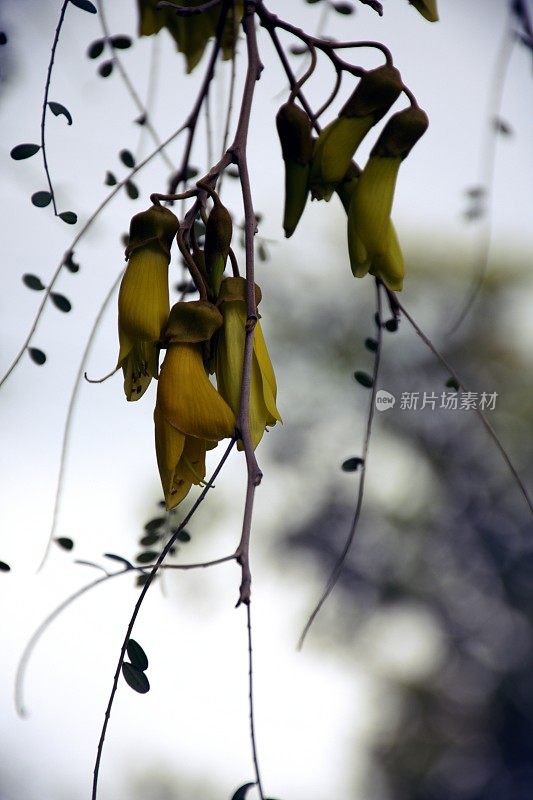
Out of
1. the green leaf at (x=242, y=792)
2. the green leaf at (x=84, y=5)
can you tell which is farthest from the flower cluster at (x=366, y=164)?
the green leaf at (x=242, y=792)

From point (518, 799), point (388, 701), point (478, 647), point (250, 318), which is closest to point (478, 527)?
point (478, 647)

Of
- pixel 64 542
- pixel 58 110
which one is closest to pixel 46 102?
pixel 58 110

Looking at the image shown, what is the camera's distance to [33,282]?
0.53 metres

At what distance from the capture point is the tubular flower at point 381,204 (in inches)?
15.2

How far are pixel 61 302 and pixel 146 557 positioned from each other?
161 millimetres

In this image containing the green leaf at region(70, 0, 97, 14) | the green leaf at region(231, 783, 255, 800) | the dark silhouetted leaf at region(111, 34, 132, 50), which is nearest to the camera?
the green leaf at region(231, 783, 255, 800)

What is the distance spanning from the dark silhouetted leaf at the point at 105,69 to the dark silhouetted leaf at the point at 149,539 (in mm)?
278

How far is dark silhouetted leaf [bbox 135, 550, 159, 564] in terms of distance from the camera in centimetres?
54

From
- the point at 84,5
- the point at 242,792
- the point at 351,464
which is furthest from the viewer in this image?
the point at 351,464

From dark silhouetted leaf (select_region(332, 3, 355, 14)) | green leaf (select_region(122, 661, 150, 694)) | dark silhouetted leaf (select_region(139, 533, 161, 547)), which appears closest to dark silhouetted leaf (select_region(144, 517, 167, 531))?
dark silhouetted leaf (select_region(139, 533, 161, 547))

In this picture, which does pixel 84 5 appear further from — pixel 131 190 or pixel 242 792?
pixel 242 792

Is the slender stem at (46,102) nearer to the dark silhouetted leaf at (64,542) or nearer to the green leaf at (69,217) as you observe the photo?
the green leaf at (69,217)

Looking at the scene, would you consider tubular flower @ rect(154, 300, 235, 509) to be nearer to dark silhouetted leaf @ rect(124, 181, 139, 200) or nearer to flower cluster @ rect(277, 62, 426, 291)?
flower cluster @ rect(277, 62, 426, 291)

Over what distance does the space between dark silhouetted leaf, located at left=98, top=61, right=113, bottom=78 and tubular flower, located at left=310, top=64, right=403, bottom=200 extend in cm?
19
